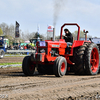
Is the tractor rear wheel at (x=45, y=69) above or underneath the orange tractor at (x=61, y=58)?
underneath

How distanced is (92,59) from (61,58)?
1727 millimetres

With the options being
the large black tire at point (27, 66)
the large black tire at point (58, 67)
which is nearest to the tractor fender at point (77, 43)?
the large black tire at point (58, 67)

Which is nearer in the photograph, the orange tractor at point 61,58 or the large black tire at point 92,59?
the orange tractor at point 61,58

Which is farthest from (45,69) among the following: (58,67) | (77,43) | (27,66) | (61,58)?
(77,43)

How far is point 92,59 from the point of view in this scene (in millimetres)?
8117

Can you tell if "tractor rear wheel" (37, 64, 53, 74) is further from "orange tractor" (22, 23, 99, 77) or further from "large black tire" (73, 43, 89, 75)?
"large black tire" (73, 43, 89, 75)

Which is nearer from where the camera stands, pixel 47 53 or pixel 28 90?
pixel 28 90

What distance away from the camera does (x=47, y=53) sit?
723cm

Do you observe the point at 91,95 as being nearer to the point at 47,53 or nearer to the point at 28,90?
the point at 28,90

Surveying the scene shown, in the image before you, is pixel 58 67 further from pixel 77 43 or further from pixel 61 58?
pixel 77 43

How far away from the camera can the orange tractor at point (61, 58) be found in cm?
698

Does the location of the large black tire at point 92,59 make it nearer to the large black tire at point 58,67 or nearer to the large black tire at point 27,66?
the large black tire at point 58,67

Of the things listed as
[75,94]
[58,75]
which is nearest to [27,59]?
[58,75]

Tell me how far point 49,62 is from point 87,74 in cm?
158
